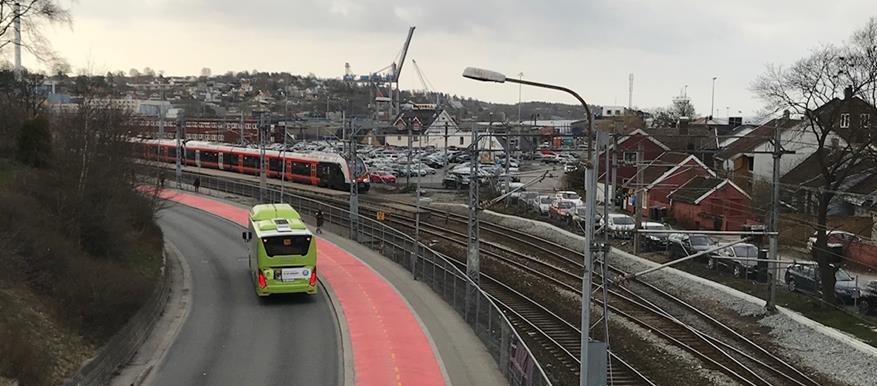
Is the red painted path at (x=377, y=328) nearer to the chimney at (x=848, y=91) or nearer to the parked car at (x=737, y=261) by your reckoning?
the parked car at (x=737, y=261)

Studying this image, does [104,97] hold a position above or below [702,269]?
above

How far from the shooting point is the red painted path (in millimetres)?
19969

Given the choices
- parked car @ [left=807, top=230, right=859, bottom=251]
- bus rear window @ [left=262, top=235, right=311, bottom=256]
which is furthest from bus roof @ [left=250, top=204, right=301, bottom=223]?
parked car @ [left=807, top=230, right=859, bottom=251]

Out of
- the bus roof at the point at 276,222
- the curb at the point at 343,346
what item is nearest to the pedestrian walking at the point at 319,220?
the bus roof at the point at 276,222

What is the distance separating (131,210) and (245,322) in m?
11.8

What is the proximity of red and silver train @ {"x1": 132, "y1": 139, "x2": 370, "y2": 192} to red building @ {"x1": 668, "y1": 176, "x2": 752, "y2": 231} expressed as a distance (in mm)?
22114

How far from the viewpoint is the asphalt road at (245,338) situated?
19.9 m

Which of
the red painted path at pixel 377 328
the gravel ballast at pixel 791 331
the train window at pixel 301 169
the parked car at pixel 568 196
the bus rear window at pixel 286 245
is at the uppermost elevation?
the train window at pixel 301 169

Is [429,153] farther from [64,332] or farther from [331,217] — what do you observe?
[64,332]

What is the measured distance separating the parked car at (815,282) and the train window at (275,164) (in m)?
40.2

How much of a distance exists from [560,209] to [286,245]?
1118 inches

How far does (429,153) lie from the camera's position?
109312 mm

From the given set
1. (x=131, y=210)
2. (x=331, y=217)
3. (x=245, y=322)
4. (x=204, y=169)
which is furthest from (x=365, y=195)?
(x=245, y=322)

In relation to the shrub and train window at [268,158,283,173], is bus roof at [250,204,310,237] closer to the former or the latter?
the shrub
